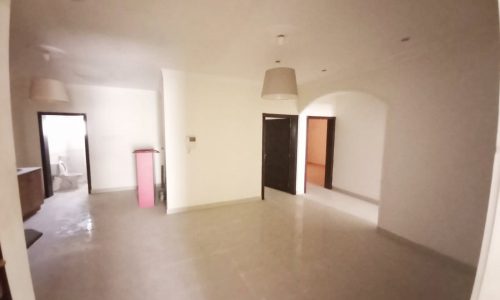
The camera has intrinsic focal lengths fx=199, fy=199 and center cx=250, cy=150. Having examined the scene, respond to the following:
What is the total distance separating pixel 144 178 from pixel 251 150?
231 cm

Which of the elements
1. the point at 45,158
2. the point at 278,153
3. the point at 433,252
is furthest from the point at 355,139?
the point at 45,158

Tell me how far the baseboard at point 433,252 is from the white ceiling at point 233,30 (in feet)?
8.36

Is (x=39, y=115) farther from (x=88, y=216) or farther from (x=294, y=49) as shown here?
(x=294, y=49)

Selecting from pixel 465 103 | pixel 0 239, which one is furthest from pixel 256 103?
pixel 0 239

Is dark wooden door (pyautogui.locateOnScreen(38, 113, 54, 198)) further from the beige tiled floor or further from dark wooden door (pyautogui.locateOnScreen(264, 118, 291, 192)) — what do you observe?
dark wooden door (pyautogui.locateOnScreen(264, 118, 291, 192))

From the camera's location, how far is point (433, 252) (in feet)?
8.34

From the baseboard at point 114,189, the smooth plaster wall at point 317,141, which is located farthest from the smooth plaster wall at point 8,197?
the smooth plaster wall at point 317,141

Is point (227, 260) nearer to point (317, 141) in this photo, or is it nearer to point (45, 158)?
point (45, 158)

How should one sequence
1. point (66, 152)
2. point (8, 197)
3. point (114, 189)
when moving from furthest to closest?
1. point (66, 152)
2. point (114, 189)
3. point (8, 197)

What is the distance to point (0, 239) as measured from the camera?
0.66m

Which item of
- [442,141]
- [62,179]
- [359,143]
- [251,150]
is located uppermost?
[442,141]

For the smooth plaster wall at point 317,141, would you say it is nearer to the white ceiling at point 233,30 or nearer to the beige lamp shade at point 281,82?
the white ceiling at point 233,30

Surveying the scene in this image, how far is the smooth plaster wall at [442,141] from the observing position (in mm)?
2137

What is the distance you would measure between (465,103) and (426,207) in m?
1.33
